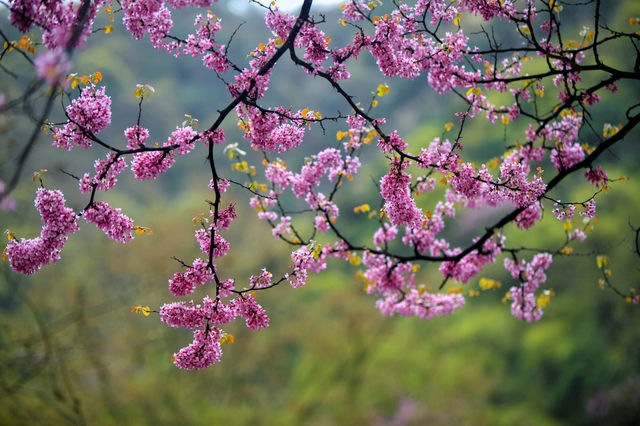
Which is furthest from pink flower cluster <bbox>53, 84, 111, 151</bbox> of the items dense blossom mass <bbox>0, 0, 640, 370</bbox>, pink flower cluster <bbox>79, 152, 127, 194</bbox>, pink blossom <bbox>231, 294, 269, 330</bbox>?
pink blossom <bbox>231, 294, 269, 330</bbox>

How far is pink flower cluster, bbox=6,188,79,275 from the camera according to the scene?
2.66 metres

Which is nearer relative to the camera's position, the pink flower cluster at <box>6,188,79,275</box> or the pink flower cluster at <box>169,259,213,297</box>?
the pink flower cluster at <box>6,188,79,275</box>

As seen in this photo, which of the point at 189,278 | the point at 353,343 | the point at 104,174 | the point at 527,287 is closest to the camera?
the point at 104,174

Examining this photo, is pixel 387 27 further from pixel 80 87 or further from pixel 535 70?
pixel 535 70

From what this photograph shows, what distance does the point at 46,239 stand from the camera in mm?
2744

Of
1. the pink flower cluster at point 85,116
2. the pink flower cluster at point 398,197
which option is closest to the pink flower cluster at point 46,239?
the pink flower cluster at point 85,116

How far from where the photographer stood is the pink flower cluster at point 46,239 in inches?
105

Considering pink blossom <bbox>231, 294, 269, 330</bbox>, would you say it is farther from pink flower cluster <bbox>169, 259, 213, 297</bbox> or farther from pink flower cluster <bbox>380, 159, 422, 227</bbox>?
pink flower cluster <bbox>380, 159, 422, 227</bbox>

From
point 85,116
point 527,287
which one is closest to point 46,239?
point 85,116

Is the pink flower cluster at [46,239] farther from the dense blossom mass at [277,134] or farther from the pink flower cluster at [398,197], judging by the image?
the pink flower cluster at [398,197]

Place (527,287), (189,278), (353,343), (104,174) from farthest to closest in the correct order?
(353,343) → (527,287) → (189,278) → (104,174)

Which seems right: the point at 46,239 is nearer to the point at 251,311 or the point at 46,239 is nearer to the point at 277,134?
the point at 251,311

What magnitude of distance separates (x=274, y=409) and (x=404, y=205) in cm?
1153

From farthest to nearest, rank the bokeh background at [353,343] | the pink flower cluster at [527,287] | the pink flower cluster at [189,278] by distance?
1. the bokeh background at [353,343]
2. the pink flower cluster at [527,287]
3. the pink flower cluster at [189,278]
